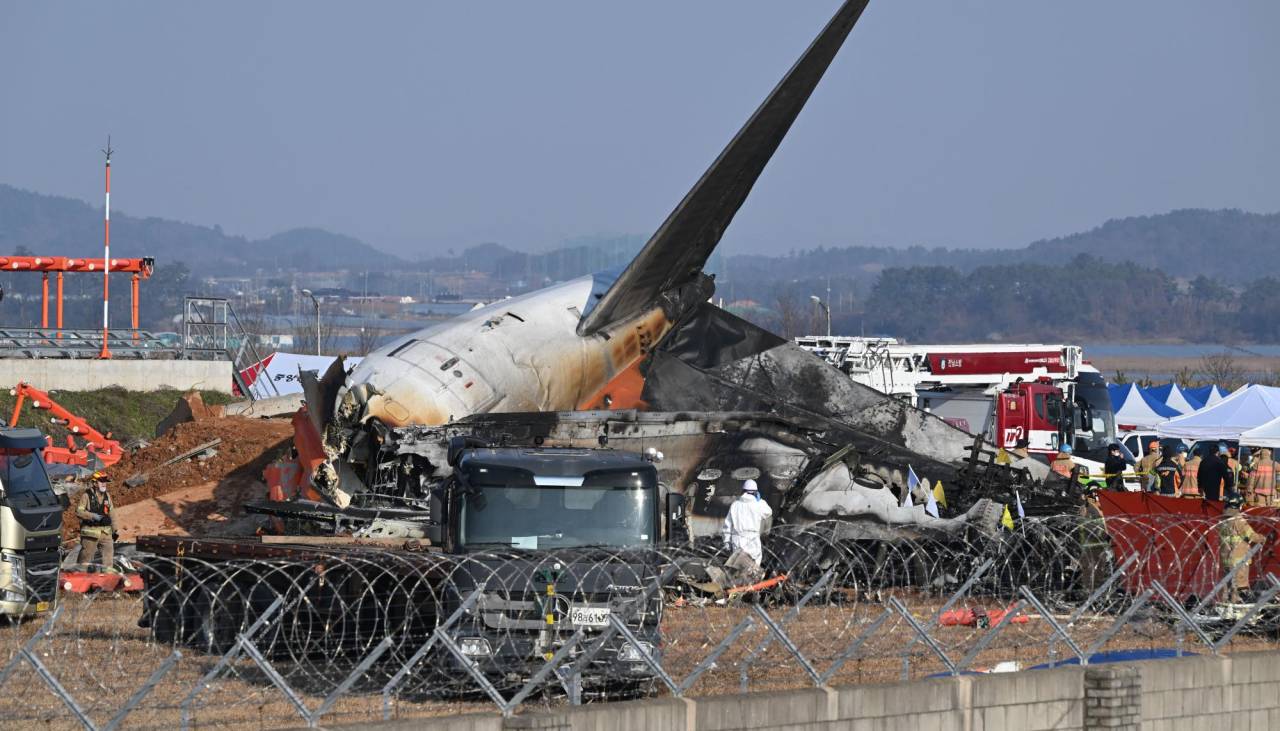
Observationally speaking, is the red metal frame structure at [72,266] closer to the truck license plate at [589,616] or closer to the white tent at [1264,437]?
the white tent at [1264,437]

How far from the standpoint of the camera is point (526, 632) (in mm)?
14828

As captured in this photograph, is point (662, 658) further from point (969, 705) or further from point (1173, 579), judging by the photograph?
point (1173, 579)

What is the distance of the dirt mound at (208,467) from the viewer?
30.6 m

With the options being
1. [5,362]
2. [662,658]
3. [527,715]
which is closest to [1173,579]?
[662,658]

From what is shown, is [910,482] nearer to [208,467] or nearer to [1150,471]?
[1150,471]

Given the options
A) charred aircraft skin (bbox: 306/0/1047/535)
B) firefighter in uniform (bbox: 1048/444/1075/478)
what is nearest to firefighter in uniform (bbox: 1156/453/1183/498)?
firefighter in uniform (bbox: 1048/444/1075/478)

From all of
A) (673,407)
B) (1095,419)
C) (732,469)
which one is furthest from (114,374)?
(732,469)

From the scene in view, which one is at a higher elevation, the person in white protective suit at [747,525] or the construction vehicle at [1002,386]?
the construction vehicle at [1002,386]

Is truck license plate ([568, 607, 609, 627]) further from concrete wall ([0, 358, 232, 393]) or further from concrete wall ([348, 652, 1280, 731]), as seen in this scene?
concrete wall ([0, 358, 232, 393])

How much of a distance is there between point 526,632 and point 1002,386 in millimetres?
34604

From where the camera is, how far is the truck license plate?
595 inches

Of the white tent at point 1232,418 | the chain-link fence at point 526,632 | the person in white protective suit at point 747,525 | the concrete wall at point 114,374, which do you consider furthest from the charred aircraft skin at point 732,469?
the concrete wall at point 114,374

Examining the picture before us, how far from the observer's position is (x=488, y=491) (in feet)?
56.6

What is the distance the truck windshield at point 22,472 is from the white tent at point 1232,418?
3460cm
